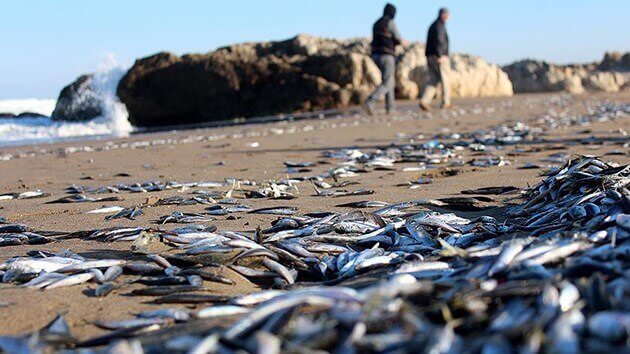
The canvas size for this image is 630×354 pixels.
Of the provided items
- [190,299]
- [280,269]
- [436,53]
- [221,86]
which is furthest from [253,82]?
[190,299]

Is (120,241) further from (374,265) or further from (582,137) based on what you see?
(582,137)

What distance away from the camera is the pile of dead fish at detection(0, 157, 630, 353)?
5.41ft

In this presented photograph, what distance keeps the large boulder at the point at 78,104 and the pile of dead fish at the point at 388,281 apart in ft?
78.3

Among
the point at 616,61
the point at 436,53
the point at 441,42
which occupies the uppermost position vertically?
the point at 441,42

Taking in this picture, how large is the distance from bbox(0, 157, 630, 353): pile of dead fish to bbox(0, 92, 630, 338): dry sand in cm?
12

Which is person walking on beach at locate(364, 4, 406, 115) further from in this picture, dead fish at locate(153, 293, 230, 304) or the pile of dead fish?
dead fish at locate(153, 293, 230, 304)

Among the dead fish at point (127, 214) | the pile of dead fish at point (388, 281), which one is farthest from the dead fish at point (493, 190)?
the dead fish at point (127, 214)

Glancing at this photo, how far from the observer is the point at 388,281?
211 cm

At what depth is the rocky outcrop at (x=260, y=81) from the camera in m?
22.3

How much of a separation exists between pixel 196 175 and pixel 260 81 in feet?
60.1

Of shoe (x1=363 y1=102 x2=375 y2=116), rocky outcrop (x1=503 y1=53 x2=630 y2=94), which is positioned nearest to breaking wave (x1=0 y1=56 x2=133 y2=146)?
shoe (x1=363 y1=102 x2=375 y2=116)

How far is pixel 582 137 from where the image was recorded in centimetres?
826

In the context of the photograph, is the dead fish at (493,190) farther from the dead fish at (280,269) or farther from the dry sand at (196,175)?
the dead fish at (280,269)

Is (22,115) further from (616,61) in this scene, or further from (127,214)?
(616,61)
